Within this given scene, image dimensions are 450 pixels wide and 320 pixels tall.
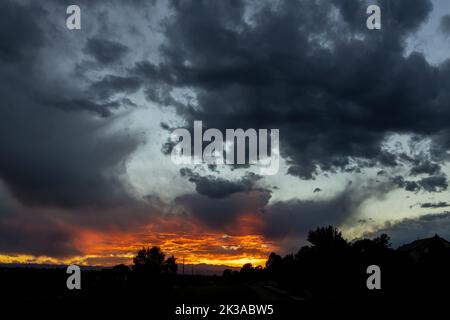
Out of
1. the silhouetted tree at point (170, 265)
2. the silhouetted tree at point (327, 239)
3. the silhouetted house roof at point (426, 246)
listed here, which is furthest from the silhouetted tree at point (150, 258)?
the silhouetted tree at point (327, 239)

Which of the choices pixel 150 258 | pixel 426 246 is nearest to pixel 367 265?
pixel 426 246

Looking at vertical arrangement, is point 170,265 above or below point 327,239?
below

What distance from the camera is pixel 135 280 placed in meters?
77.3

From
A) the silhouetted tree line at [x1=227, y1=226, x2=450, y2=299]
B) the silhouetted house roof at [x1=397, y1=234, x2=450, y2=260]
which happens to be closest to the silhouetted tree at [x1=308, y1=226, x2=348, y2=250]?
the silhouetted tree line at [x1=227, y1=226, x2=450, y2=299]

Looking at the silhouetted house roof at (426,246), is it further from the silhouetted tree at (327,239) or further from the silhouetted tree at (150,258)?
the silhouetted tree at (150,258)

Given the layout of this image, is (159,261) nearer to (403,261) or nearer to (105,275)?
(105,275)

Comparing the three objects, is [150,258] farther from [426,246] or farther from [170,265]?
[426,246]

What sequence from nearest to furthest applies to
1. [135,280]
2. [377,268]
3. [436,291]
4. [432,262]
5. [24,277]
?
1. [377,268]
2. [436,291]
3. [432,262]
4. [24,277]
5. [135,280]

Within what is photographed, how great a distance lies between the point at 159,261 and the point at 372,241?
100 meters

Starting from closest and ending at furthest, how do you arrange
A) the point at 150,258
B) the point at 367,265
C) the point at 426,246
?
the point at 367,265 → the point at 426,246 → the point at 150,258

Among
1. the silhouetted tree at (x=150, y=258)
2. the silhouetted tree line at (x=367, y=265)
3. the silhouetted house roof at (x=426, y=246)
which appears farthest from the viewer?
the silhouetted tree at (x=150, y=258)

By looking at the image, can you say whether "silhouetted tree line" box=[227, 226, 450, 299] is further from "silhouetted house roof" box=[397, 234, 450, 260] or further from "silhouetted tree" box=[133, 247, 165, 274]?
"silhouetted tree" box=[133, 247, 165, 274]

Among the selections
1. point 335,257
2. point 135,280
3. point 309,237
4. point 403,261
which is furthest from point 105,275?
point 403,261

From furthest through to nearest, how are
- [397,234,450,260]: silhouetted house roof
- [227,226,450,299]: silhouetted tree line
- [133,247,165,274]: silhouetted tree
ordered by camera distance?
[133,247,165,274]: silhouetted tree
[397,234,450,260]: silhouetted house roof
[227,226,450,299]: silhouetted tree line
